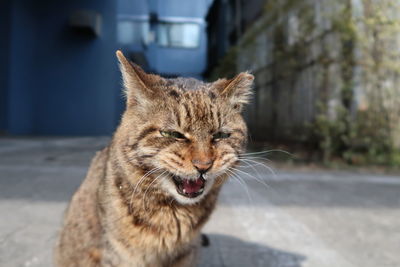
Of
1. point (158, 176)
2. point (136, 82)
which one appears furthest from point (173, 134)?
point (136, 82)

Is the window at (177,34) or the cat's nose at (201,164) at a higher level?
the window at (177,34)

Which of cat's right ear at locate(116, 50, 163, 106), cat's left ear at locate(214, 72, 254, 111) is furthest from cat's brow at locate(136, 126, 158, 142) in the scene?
cat's left ear at locate(214, 72, 254, 111)

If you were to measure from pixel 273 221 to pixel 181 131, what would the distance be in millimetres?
1409

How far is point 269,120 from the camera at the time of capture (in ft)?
28.1

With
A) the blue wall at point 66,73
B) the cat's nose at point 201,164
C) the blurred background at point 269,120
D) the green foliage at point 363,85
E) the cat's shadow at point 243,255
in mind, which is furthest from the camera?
the blue wall at point 66,73

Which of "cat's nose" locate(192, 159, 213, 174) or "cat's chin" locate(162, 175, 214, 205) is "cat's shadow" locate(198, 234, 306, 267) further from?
"cat's nose" locate(192, 159, 213, 174)

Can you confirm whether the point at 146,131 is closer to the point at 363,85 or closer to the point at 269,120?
the point at 363,85

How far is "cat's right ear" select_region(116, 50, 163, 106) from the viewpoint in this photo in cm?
145

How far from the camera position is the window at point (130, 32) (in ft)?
34.9

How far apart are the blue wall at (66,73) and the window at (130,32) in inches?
11.8

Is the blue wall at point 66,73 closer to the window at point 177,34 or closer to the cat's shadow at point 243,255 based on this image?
the window at point 177,34

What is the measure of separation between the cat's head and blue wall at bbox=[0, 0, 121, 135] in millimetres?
8447

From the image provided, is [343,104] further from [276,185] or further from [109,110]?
[109,110]

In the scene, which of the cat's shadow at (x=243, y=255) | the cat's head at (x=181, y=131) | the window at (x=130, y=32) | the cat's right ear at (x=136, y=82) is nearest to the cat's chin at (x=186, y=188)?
the cat's head at (x=181, y=131)
